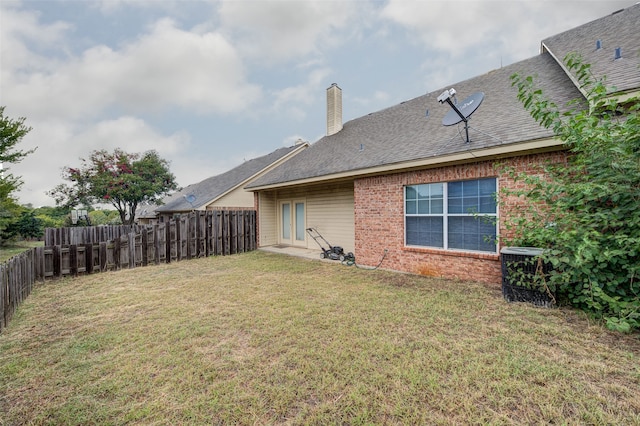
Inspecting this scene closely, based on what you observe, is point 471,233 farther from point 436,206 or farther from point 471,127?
point 471,127

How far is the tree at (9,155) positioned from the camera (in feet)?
39.8

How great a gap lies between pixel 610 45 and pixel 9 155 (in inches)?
906

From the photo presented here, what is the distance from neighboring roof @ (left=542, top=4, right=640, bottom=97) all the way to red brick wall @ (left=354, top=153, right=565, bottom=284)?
5.62 feet

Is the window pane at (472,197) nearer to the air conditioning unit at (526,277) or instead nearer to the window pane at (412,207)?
the window pane at (412,207)

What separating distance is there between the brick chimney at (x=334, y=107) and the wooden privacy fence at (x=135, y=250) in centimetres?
578

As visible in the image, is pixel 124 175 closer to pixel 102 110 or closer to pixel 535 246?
pixel 102 110

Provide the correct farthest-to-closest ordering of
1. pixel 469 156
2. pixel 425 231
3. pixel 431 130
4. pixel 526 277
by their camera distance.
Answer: pixel 431 130, pixel 425 231, pixel 469 156, pixel 526 277

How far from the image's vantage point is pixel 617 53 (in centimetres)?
508

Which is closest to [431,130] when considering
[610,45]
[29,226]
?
[610,45]

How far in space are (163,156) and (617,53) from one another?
2471cm

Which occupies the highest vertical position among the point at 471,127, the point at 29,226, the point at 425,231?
the point at 471,127

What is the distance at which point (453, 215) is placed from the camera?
5.78 metres

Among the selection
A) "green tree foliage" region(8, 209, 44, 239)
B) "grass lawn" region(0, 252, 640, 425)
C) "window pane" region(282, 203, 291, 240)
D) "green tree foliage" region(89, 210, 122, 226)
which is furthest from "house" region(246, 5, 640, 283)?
"green tree foliage" region(89, 210, 122, 226)

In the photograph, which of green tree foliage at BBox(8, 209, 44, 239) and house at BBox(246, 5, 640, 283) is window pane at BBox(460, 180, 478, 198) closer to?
house at BBox(246, 5, 640, 283)
